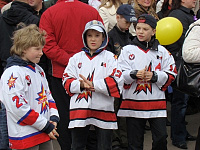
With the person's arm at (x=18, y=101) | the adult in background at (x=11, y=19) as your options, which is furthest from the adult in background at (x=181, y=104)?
the person's arm at (x=18, y=101)

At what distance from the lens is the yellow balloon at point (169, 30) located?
528 cm

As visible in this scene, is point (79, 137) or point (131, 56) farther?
point (131, 56)

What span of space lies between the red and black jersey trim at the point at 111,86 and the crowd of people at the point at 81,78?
0.01m

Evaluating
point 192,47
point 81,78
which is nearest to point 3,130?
point 81,78

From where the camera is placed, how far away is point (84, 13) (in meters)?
4.90

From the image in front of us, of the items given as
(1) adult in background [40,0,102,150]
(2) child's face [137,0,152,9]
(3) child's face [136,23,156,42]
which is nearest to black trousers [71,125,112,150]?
(1) adult in background [40,0,102,150]

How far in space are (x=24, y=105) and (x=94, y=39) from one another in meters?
1.30

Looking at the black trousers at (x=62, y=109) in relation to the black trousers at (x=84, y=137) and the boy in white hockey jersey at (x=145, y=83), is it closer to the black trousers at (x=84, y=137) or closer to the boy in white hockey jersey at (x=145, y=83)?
the black trousers at (x=84, y=137)

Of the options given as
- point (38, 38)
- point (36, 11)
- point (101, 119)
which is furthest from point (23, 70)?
point (36, 11)

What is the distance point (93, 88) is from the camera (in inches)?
159

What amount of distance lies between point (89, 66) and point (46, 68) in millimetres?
1200

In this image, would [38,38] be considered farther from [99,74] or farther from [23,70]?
[99,74]

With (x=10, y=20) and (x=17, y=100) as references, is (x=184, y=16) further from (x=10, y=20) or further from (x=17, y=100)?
(x=17, y=100)

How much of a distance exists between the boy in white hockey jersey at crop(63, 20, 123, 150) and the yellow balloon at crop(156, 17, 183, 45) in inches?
54.9
